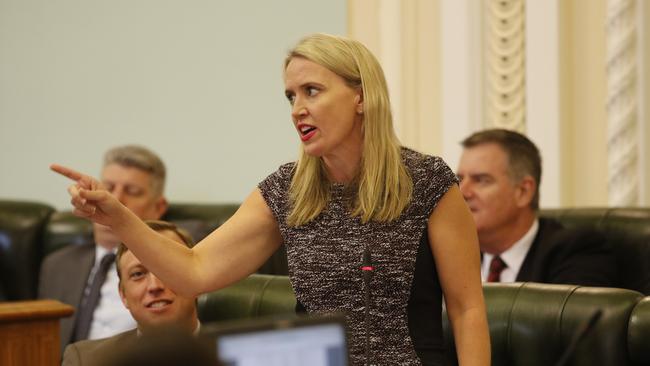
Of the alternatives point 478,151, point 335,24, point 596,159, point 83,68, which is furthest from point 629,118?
point 83,68

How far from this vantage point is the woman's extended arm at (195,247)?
218 centimetres

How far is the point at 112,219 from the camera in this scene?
2.19 m

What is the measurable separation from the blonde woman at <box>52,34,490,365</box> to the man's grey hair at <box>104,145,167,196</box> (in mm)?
2227

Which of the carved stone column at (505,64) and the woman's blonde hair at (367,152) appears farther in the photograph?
the carved stone column at (505,64)

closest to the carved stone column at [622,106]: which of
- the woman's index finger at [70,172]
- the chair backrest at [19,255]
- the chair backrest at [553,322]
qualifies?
the chair backrest at [553,322]


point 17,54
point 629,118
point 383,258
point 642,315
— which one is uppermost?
point 17,54

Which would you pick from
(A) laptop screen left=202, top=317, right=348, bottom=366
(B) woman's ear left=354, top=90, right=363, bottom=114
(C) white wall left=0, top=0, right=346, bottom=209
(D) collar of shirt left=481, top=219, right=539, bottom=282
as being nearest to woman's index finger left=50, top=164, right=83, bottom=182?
(B) woman's ear left=354, top=90, right=363, bottom=114

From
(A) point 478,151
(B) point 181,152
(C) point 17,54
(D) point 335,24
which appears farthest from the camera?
(C) point 17,54

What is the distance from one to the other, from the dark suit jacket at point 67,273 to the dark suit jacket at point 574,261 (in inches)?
72.4

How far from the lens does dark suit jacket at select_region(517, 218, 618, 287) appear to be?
3338mm

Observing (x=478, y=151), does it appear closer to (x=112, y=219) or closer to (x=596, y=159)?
(x=596, y=159)

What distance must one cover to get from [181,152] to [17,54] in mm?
1147

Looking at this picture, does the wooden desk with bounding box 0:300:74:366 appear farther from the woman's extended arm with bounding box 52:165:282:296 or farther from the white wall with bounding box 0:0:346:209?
the white wall with bounding box 0:0:346:209

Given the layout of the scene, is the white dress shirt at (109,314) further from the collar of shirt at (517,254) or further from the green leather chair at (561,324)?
the green leather chair at (561,324)
